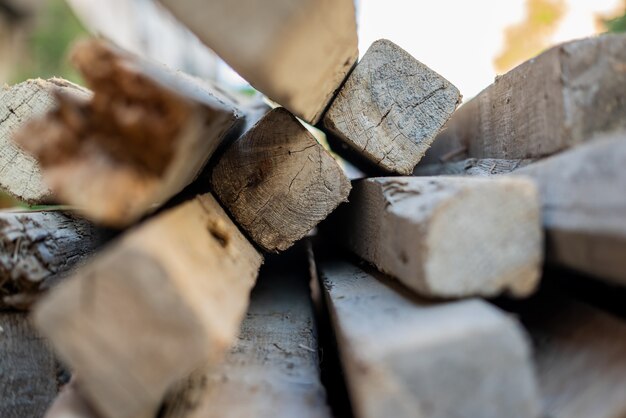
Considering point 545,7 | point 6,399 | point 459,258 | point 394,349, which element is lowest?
point 6,399

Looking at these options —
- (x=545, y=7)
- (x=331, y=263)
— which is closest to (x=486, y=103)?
(x=331, y=263)

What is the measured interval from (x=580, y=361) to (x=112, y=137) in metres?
1.03

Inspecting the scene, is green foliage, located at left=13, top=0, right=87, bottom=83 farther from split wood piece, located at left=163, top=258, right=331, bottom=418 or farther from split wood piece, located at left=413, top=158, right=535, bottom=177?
split wood piece, located at left=163, top=258, right=331, bottom=418

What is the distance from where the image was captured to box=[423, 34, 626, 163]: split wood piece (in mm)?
1104

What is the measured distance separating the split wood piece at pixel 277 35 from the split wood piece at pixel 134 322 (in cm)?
38

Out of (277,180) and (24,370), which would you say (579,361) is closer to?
(277,180)

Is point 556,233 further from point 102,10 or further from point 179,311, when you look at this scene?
point 102,10

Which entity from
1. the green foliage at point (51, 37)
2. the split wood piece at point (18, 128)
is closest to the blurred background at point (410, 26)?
the green foliage at point (51, 37)

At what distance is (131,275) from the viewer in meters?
0.80

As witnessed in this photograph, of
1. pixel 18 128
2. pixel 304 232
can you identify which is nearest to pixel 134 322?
pixel 304 232

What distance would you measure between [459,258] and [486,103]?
0.81 m

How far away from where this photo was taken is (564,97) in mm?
1116

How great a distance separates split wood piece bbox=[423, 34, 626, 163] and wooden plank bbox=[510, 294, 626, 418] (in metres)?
0.40

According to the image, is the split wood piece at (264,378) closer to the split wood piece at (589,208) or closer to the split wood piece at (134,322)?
the split wood piece at (134,322)
